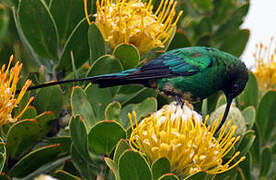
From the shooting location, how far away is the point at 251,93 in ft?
7.89

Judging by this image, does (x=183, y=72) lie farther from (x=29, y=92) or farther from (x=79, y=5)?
(x=29, y=92)

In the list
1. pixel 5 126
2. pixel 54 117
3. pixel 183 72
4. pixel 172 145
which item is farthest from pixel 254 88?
pixel 5 126

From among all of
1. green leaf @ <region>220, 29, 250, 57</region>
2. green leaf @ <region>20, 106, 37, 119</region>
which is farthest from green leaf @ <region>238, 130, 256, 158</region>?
green leaf @ <region>20, 106, 37, 119</region>

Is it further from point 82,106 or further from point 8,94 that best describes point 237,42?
point 8,94

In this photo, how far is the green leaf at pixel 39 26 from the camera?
78.3 inches

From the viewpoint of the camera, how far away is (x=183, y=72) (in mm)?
2334

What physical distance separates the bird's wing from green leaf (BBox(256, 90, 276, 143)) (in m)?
0.35

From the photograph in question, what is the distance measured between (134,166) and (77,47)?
2.56 feet

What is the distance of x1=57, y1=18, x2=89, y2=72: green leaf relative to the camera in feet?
6.66

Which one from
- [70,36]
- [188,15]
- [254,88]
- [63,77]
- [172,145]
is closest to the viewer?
[172,145]

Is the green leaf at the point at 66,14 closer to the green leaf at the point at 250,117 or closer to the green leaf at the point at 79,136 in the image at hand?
the green leaf at the point at 79,136

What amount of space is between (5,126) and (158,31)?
A: 0.81m

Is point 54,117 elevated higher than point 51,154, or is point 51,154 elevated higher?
point 54,117

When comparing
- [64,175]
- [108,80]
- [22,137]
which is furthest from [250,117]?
[22,137]
